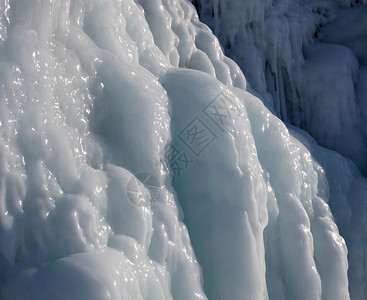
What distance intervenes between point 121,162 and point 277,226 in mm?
820

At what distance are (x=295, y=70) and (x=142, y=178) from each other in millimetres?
2445

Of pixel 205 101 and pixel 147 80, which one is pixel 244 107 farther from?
pixel 147 80

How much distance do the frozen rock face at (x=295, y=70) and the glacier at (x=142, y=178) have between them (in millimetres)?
783

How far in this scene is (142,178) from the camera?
187 cm

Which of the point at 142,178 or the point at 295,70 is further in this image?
the point at 295,70

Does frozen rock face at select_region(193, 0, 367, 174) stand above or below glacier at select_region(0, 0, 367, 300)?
below

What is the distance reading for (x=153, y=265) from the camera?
5.48 ft

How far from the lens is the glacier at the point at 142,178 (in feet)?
4.87

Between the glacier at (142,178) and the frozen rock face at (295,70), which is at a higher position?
the glacier at (142,178)

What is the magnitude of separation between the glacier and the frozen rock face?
2.57 feet

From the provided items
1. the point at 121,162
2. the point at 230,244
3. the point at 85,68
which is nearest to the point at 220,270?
the point at 230,244

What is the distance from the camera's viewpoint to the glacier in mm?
1484

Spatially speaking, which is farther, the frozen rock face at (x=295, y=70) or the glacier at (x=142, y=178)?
the frozen rock face at (x=295, y=70)

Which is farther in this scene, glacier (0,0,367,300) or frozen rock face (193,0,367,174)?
frozen rock face (193,0,367,174)
